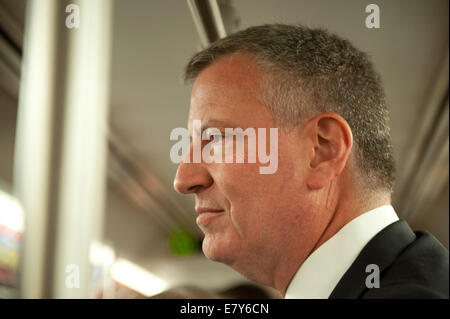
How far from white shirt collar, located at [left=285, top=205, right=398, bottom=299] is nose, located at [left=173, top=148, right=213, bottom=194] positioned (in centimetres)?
20

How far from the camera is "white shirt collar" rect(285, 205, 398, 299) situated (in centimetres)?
71

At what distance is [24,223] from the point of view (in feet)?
1.86

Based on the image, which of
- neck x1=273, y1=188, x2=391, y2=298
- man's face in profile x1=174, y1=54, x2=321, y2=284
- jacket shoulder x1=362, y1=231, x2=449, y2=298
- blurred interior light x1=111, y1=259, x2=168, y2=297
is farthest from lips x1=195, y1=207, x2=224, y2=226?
blurred interior light x1=111, y1=259, x2=168, y2=297

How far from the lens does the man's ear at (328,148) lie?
754 mm

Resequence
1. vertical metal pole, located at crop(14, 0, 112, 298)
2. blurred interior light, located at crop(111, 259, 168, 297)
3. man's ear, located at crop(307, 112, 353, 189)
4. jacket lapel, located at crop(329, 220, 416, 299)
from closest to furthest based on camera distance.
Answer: vertical metal pole, located at crop(14, 0, 112, 298) < jacket lapel, located at crop(329, 220, 416, 299) < man's ear, located at crop(307, 112, 353, 189) < blurred interior light, located at crop(111, 259, 168, 297)

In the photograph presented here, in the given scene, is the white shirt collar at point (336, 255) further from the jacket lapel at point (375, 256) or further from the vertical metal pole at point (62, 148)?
the vertical metal pole at point (62, 148)

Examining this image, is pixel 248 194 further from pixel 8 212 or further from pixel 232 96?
pixel 8 212

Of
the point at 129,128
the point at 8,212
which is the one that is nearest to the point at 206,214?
the point at 8,212

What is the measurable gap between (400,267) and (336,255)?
4.1 inches

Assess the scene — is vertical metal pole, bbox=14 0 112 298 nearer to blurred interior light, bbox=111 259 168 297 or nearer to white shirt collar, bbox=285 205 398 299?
white shirt collar, bbox=285 205 398 299

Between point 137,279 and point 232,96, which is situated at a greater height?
Result: point 232,96

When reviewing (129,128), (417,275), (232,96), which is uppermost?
(129,128)

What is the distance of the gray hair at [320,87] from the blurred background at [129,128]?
0.48 feet

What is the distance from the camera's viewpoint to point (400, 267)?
632 mm
